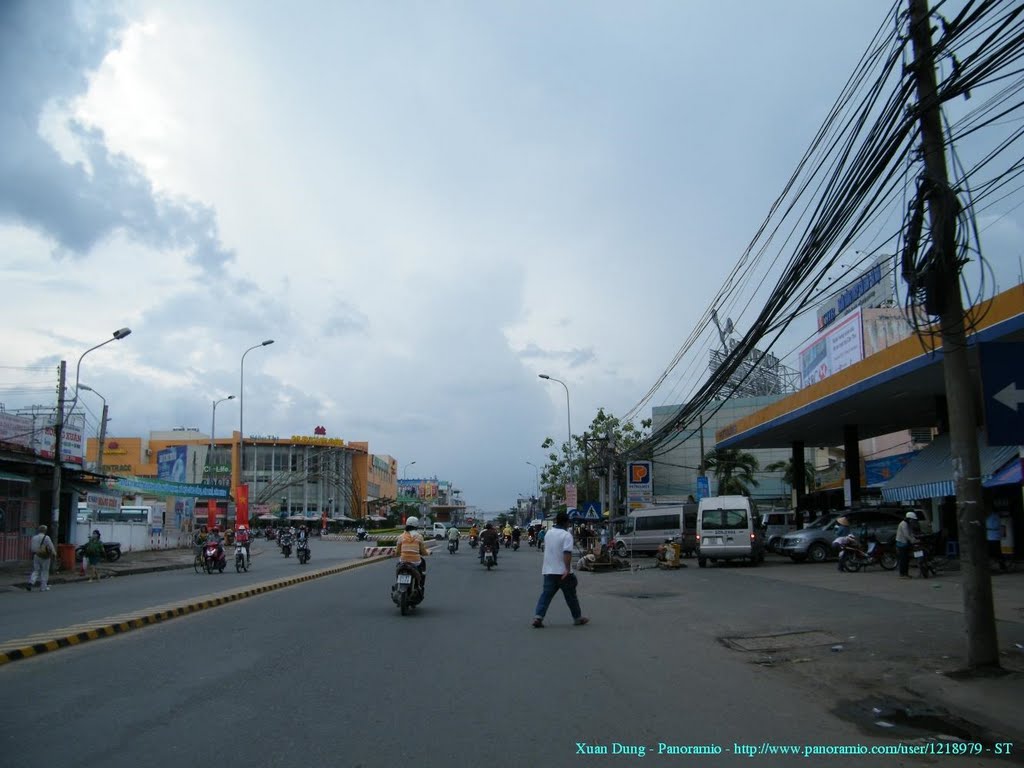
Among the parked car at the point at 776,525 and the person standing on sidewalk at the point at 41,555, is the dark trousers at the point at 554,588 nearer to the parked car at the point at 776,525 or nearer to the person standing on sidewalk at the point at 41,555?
the person standing on sidewalk at the point at 41,555

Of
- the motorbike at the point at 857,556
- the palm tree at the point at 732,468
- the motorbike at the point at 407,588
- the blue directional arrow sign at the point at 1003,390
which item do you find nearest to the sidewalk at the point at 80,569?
the motorbike at the point at 407,588

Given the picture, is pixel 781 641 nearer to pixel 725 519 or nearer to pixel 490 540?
pixel 725 519

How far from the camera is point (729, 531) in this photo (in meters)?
25.8

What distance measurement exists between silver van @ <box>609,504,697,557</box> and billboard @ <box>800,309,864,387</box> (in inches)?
387

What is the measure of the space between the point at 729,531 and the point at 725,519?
40cm

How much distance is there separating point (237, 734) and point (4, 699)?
2.77 meters

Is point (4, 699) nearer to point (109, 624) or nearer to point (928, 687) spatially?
point (109, 624)

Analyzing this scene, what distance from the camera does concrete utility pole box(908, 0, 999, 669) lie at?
7.64 meters

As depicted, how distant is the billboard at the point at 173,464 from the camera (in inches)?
2388

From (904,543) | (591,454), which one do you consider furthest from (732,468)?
(904,543)

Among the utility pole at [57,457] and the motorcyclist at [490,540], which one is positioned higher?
the utility pole at [57,457]

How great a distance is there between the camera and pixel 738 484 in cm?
5647

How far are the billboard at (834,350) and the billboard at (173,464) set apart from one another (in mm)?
44953

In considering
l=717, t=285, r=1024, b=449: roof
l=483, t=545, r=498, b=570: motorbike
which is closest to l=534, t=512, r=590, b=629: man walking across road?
l=717, t=285, r=1024, b=449: roof
